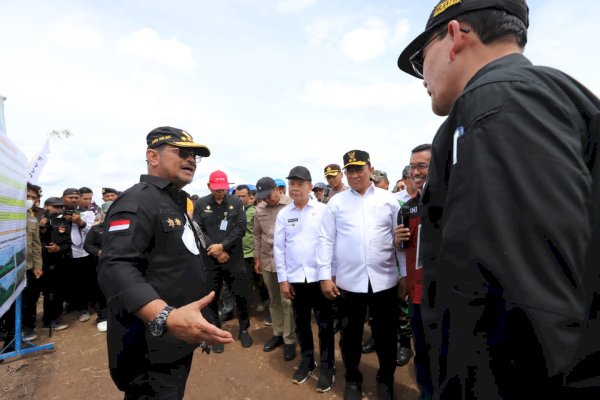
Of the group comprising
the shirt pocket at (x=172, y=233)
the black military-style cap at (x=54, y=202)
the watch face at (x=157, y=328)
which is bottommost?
the watch face at (x=157, y=328)

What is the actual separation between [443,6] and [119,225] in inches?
81.3

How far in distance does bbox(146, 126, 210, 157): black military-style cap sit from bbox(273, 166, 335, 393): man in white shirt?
1928 millimetres

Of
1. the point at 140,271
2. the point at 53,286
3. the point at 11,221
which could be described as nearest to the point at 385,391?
the point at 140,271

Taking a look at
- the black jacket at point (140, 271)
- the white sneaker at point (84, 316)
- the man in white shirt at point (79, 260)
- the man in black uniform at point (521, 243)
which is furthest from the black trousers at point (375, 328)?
the white sneaker at point (84, 316)

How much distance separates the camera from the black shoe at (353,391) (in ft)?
11.5

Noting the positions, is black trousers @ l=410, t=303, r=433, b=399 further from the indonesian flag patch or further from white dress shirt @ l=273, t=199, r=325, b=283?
the indonesian flag patch

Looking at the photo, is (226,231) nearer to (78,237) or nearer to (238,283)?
(238,283)

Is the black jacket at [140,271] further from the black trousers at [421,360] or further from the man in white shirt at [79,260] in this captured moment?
the man in white shirt at [79,260]

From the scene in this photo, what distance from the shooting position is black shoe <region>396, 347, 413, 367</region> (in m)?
4.27

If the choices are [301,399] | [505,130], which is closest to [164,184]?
[505,130]

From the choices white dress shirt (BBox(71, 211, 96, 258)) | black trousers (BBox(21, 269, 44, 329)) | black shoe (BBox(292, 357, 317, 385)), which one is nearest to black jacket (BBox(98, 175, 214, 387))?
black shoe (BBox(292, 357, 317, 385))

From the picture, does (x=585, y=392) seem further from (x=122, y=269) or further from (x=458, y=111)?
(x=122, y=269)

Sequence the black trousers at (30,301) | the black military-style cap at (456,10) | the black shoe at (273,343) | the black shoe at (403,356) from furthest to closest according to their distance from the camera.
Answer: the black trousers at (30,301) → the black shoe at (273,343) → the black shoe at (403,356) → the black military-style cap at (456,10)

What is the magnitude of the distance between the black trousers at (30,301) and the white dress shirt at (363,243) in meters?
5.99
